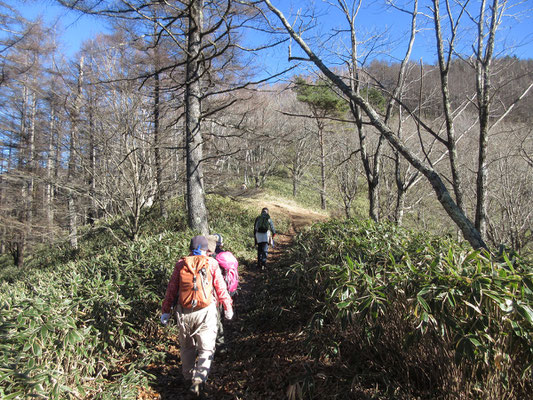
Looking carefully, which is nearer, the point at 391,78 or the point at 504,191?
the point at 391,78

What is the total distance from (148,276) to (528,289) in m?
4.34

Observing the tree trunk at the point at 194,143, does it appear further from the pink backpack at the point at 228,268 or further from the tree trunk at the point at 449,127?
the tree trunk at the point at 449,127

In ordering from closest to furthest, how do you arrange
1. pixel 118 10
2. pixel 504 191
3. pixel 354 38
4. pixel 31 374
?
pixel 31 374
pixel 118 10
pixel 354 38
pixel 504 191

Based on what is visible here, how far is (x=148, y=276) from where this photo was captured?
436cm

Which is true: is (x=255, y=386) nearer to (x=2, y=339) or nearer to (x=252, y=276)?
(x=2, y=339)

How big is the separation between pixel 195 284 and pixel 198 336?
60cm

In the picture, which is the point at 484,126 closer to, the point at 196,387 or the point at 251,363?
the point at 251,363

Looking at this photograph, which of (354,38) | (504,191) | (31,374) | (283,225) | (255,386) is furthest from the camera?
(283,225)

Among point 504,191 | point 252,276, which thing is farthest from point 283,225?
point 504,191

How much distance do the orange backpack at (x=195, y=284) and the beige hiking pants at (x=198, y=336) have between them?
4.5 inches

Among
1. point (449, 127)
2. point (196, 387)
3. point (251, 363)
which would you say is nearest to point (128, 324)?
point (196, 387)

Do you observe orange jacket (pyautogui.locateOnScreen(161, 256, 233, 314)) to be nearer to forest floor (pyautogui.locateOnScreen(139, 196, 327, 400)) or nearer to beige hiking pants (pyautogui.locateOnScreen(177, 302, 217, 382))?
beige hiking pants (pyautogui.locateOnScreen(177, 302, 217, 382))

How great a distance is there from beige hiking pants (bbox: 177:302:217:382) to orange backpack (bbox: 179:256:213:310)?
115mm

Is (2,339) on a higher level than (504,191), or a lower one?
lower
